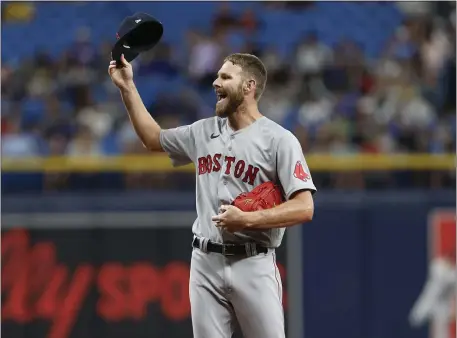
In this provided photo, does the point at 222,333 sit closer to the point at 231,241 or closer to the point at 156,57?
the point at 231,241

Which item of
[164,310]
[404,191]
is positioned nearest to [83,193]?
[164,310]

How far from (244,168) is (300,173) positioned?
0.25m

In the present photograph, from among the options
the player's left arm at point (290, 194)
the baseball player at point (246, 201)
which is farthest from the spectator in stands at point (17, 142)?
the player's left arm at point (290, 194)

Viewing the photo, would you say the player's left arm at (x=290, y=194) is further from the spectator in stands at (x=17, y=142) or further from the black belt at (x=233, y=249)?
the spectator in stands at (x=17, y=142)

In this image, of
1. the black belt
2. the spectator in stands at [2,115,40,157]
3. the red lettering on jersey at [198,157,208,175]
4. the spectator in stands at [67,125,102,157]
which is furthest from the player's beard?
the spectator in stands at [2,115,40,157]

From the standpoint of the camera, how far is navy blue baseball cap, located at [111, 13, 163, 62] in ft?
14.4

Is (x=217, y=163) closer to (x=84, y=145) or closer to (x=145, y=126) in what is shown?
(x=145, y=126)

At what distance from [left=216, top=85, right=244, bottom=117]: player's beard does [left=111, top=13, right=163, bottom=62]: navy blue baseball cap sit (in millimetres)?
567

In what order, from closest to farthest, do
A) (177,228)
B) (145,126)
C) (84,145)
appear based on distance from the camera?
(145,126) < (177,228) < (84,145)

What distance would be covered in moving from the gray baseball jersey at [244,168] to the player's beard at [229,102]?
130mm

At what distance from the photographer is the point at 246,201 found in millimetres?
4051

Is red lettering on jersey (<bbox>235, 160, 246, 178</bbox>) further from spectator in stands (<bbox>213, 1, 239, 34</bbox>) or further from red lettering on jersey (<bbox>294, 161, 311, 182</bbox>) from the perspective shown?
spectator in stands (<bbox>213, 1, 239, 34</bbox>)

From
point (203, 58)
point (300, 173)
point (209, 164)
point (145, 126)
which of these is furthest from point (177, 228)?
point (300, 173)

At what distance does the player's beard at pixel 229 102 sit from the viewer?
4148 millimetres
